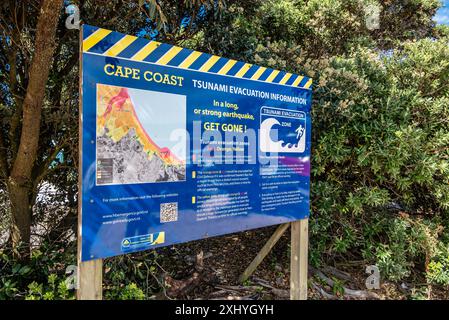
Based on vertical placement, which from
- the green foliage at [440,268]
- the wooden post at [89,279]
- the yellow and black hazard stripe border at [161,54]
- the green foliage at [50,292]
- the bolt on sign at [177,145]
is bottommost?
the green foliage at [440,268]

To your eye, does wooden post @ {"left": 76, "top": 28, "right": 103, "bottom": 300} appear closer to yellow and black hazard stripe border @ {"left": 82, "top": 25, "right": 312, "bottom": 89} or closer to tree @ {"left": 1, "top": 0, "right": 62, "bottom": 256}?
yellow and black hazard stripe border @ {"left": 82, "top": 25, "right": 312, "bottom": 89}

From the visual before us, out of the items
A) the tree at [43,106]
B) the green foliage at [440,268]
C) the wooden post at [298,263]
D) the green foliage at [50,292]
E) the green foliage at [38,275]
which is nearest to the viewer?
the green foliage at [50,292]

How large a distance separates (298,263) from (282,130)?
1.42 meters

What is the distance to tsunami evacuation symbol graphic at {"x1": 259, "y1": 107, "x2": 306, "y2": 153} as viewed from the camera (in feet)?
10.5

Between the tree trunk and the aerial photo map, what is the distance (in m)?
1.18

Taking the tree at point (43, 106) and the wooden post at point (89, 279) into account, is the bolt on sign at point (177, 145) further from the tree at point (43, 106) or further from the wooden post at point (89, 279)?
the tree at point (43, 106)

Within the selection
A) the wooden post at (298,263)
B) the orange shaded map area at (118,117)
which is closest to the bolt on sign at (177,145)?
the orange shaded map area at (118,117)

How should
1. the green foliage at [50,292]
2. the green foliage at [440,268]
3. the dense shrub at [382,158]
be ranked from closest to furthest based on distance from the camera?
the green foliage at [50,292], the dense shrub at [382,158], the green foliage at [440,268]

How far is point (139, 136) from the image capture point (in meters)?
2.36

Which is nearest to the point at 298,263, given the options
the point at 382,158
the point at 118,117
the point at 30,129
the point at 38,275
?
the point at 382,158

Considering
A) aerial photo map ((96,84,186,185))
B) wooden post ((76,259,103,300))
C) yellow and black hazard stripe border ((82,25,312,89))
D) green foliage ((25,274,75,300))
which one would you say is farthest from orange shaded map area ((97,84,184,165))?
green foliage ((25,274,75,300))

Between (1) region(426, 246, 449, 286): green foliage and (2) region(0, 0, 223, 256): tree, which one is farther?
(1) region(426, 246, 449, 286): green foliage

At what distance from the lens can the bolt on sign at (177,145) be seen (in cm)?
219

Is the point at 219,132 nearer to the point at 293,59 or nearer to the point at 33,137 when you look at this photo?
the point at 33,137
